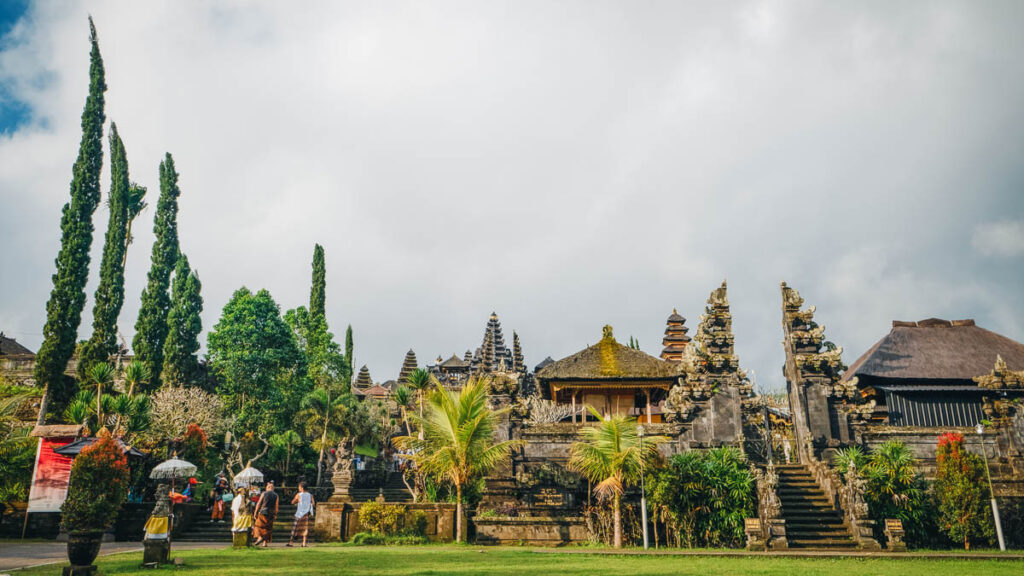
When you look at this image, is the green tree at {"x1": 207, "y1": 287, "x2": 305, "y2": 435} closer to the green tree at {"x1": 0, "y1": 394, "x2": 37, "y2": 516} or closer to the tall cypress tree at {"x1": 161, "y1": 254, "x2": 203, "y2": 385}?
the tall cypress tree at {"x1": 161, "y1": 254, "x2": 203, "y2": 385}

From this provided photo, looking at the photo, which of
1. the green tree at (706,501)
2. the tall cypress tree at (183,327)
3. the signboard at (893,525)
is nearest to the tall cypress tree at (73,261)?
the tall cypress tree at (183,327)

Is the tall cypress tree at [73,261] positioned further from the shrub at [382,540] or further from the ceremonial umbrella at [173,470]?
the shrub at [382,540]

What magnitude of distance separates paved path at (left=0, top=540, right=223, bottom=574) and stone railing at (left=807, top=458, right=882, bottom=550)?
1580 cm

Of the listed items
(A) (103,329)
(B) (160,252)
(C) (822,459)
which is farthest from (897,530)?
(B) (160,252)

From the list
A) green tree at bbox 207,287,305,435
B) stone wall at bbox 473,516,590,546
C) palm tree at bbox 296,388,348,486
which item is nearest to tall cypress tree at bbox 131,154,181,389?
green tree at bbox 207,287,305,435

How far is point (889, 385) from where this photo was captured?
24.2 metres

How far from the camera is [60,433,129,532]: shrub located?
27.9 feet

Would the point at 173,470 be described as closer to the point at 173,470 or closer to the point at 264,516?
the point at 173,470

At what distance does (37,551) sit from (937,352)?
2891 centimetres

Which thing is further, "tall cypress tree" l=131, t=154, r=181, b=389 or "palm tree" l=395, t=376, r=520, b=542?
"tall cypress tree" l=131, t=154, r=181, b=389

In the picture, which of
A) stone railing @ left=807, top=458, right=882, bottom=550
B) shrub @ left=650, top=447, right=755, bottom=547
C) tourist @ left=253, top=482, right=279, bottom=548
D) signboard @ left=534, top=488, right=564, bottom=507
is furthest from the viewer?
signboard @ left=534, top=488, right=564, bottom=507

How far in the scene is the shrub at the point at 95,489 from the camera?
850 centimetres

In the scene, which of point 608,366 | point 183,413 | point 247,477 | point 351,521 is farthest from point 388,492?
point 351,521

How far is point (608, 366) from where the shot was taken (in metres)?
24.2
